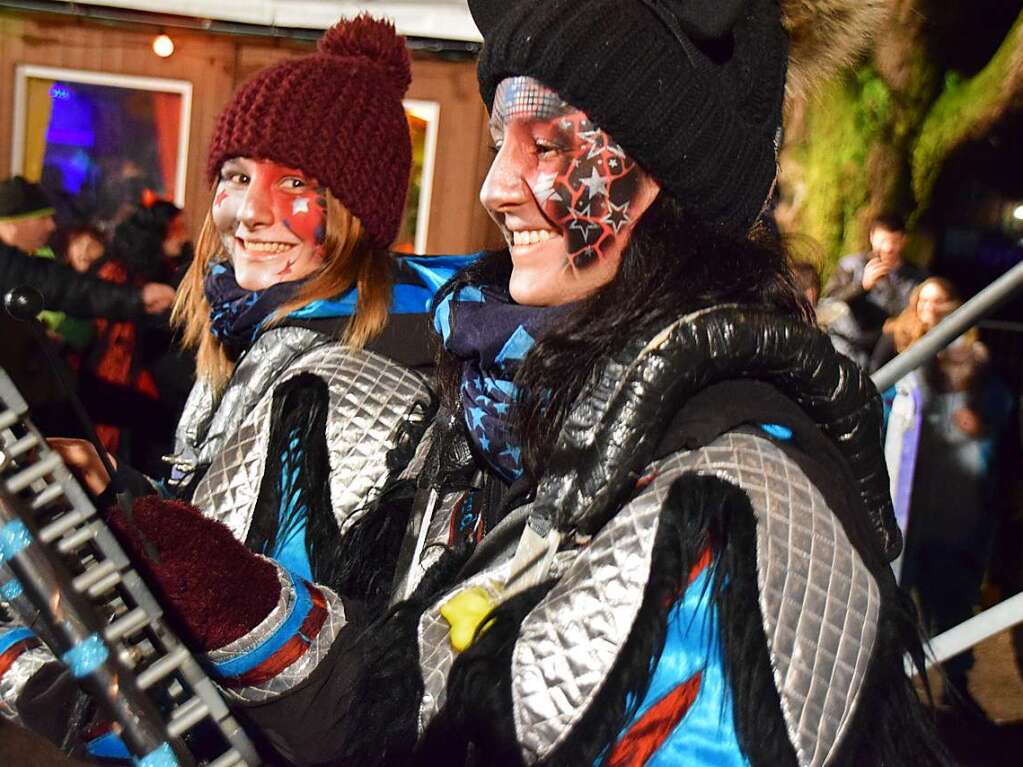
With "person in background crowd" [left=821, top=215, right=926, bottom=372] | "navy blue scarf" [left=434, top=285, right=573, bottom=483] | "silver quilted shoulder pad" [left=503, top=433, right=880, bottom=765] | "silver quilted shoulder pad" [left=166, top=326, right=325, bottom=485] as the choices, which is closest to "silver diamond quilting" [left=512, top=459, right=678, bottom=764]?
"silver quilted shoulder pad" [left=503, top=433, right=880, bottom=765]

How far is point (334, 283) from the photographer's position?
2182 millimetres

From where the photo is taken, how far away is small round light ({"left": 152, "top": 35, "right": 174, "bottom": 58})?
191 inches

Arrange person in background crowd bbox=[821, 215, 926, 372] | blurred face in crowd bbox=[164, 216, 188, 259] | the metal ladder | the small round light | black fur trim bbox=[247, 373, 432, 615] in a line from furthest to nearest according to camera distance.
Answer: the small round light < blurred face in crowd bbox=[164, 216, 188, 259] < person in background crowd bbox=[821, 215, 926, 372] < black fur trim bbox=[247, 373, 432, 615] < the metal ladder

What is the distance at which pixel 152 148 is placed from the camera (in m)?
5.06

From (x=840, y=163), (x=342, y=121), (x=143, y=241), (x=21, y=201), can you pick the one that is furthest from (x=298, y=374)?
(x=840, y=163)

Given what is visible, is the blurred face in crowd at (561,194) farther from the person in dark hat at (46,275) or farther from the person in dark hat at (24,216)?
the person in dark hat at (24,216)

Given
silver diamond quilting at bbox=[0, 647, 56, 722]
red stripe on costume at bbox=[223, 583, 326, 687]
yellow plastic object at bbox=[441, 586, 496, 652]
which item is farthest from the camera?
silver diamond quilting at bbox=[0, 647, 56, 722]

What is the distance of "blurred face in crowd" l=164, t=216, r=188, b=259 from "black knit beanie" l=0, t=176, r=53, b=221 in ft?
1.46

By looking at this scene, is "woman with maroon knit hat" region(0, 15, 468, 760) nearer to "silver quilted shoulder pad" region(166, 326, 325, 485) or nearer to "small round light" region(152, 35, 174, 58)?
"silver quilted shoulder pad" region(166, 326, 325, 485)

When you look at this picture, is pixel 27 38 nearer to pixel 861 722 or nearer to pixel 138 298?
pixel 138 298

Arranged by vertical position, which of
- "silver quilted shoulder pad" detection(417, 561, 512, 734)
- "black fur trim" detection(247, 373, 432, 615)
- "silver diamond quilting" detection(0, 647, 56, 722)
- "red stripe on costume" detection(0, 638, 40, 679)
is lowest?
"silver diamond quilting" detection(0, 647, 56, 722)

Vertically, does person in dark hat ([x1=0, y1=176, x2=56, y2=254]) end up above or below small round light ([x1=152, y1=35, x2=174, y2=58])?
below

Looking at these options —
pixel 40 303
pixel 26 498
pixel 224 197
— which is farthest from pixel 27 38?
pixel 26 498

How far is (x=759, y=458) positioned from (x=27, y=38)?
186 inches
